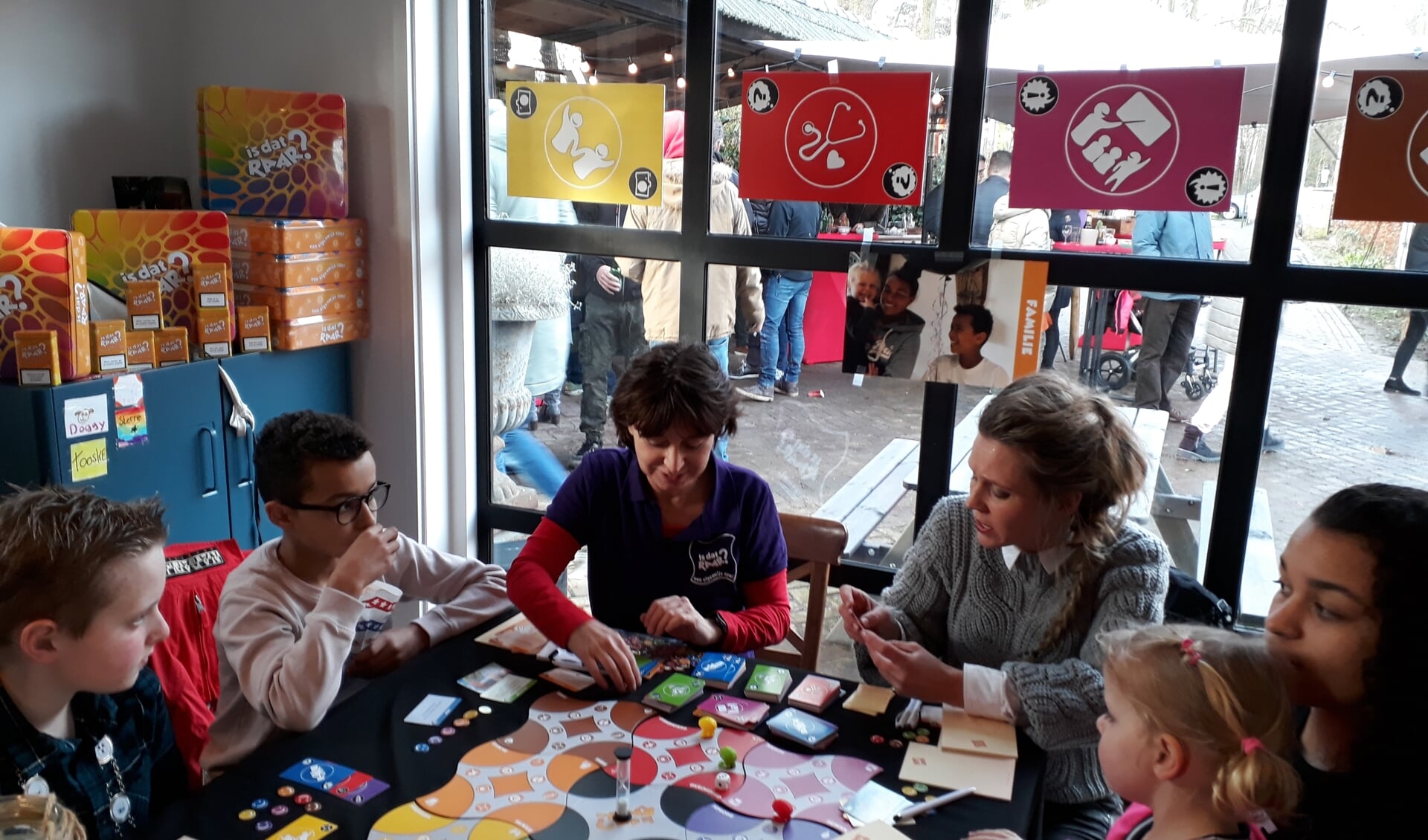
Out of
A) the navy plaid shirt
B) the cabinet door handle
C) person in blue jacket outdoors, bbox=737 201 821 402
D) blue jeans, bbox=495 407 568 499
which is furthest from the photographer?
blue jeans, bbox=495 407 568 499

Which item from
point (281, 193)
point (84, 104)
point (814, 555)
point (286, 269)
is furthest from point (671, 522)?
point (84, 104)

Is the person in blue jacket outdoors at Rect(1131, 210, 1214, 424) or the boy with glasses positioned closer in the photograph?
the boy with glasses

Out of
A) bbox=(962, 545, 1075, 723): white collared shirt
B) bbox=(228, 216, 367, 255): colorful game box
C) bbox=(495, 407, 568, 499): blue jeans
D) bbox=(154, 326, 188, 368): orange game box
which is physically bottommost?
bbox=(495, 407, 568, 499): blue jeans

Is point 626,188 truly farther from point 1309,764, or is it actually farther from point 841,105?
point 1309,764

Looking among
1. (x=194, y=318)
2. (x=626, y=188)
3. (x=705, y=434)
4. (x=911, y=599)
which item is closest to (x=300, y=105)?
(x=194, y=318)

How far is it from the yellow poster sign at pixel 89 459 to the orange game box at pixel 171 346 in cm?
26

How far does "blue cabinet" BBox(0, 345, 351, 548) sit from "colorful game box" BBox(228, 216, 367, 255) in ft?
0.99

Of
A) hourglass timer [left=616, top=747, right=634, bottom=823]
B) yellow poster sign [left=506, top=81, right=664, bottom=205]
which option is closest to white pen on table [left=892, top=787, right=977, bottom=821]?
hourglass timer [left=616, top=747, right=634, bottom=823]

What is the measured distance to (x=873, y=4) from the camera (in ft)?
8.75

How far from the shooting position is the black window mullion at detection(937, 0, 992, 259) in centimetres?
249

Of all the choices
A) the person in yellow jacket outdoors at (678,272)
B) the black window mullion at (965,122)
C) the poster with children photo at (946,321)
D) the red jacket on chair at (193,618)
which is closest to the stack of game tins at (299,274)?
the person in yellow jacket outdoors at (678,272)

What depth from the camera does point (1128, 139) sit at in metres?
2.37

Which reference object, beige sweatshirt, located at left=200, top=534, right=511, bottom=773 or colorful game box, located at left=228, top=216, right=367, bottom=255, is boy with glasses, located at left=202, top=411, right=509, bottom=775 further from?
colorful game box, located at left=228, top=216, right=367, bottom=255

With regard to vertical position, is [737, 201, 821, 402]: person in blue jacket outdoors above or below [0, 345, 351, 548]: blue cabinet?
Result: above
